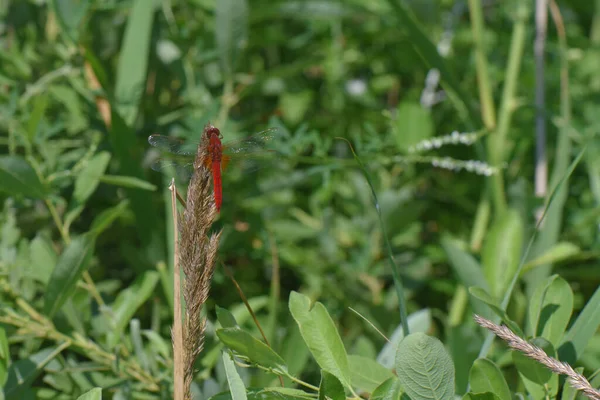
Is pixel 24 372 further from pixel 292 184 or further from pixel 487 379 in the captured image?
pixel 292 184

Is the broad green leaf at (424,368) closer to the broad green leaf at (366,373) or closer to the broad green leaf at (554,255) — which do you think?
the broad green leaf at (366,373)

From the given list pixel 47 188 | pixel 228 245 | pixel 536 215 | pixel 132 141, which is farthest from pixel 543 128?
pixel 47 188

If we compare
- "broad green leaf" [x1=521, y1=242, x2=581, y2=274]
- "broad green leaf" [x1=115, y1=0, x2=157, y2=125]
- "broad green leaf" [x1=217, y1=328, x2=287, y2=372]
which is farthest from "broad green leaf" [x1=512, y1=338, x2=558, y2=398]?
"broad green leaf" [x1=115, y1=0, x2=157, y2=125]

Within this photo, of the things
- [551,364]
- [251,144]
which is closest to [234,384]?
[551,364]

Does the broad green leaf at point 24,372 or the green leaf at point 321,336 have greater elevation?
the green leaf at point 321,336

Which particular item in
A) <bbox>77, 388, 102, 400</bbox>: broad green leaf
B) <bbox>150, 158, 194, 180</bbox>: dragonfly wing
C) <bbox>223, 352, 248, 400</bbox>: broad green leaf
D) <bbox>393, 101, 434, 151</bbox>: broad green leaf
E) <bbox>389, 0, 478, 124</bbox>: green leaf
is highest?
<bbox>389, 0, 478, 124</bbox>: green leaf

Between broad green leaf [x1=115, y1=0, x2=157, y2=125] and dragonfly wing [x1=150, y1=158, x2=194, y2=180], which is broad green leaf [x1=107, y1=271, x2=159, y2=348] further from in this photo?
broad green leaf [x1=115, y1=0, x2=157, y2=125]

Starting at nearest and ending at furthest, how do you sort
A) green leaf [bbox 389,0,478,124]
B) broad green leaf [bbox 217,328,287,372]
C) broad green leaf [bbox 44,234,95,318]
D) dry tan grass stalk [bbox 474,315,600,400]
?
dry tan grass stalk [bbox 474,315,600,400], broad green leaf [bbox 217,328,287,372], broad green leaf [bbox 44,234,95,318], green leaf [bbox 389,0,478,124]

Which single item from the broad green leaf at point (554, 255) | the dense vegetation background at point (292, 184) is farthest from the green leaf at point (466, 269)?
the broad green leaf at point (554, 255)
